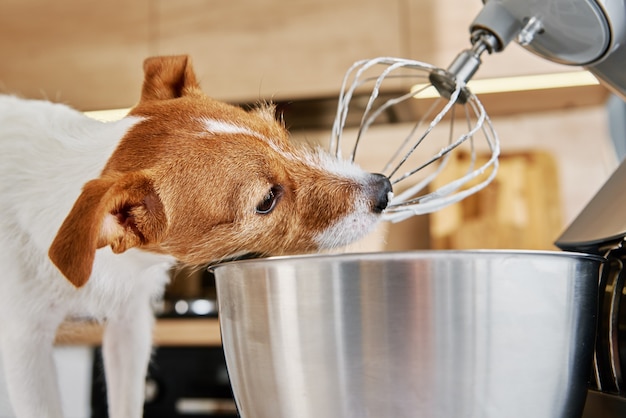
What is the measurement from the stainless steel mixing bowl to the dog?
18 centimetres

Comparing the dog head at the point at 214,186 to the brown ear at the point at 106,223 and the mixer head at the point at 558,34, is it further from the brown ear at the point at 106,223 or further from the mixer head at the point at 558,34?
the mixer head at the point at 558,34

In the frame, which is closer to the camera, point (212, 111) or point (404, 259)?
point (404, 259)

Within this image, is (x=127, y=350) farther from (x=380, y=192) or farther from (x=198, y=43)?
(x=198, y=43)

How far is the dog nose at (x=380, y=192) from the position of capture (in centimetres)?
61

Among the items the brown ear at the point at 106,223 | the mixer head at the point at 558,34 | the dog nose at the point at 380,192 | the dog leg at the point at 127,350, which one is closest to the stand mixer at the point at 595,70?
the mixer head at the point at 558,34

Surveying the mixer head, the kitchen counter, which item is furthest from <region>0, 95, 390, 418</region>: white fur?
the kitchen counter

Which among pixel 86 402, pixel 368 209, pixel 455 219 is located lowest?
pixel 86 402

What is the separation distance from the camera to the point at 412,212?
541 mm

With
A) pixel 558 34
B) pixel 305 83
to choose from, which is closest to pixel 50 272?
pixel 558 34

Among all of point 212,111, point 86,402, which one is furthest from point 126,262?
point 86,402

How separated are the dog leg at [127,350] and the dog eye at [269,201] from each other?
0.50 ft

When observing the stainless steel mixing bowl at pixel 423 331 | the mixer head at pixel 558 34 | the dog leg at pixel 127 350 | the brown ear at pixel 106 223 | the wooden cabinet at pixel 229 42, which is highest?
the wooden cabinet at pixel 229 42

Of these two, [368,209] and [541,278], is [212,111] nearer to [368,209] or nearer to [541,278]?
[368,209]

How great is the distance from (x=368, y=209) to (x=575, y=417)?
0.28m
